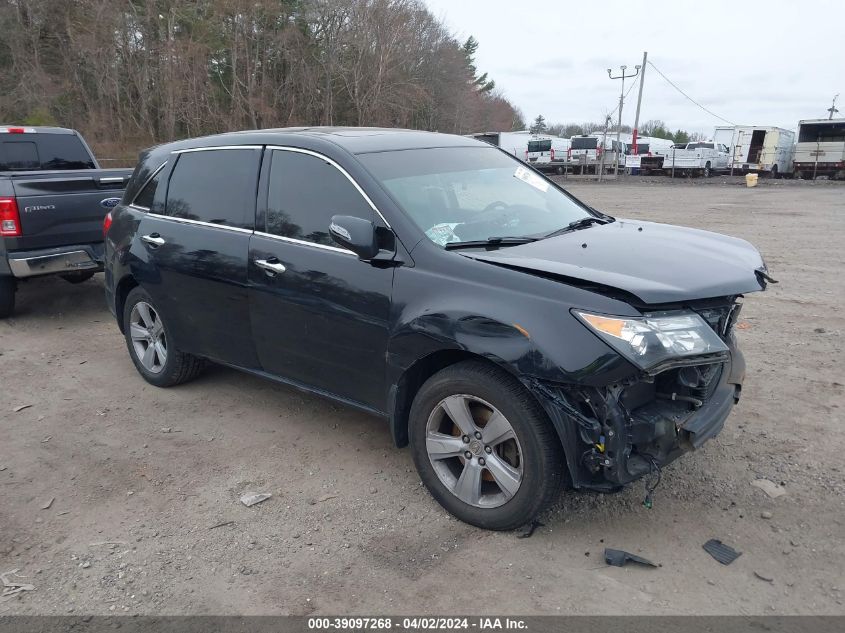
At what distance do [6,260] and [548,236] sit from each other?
5.53 metres

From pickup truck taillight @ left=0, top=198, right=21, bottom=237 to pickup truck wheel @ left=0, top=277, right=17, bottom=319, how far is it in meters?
0.63

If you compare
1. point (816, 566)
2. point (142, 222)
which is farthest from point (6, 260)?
point (816, 566)

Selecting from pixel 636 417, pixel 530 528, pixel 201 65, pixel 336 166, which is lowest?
pixel 530 528

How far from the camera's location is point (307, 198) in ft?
13.0

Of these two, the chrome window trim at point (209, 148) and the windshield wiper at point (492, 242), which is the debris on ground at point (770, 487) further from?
the chrome window trim at point (209, 148)

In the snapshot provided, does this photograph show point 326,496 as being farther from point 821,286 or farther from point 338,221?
point 821,286

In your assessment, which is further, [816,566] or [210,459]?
[210,459]

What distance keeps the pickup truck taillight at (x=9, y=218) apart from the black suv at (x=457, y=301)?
243cm

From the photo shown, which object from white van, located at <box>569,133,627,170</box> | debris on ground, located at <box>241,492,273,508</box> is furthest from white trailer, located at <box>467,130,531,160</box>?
debris on ground, located at <box>241,492,273,508</box>

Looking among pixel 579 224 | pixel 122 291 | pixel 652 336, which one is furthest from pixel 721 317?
pixel 122 291

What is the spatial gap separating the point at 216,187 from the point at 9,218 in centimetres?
330

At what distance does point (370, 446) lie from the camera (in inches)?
167

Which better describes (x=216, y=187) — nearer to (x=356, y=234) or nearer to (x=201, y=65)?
(x=356, y=234)

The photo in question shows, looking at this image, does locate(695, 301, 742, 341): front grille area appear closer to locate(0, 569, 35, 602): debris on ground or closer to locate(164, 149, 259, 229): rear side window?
locate(164, 149, 259, 229): rear side window
